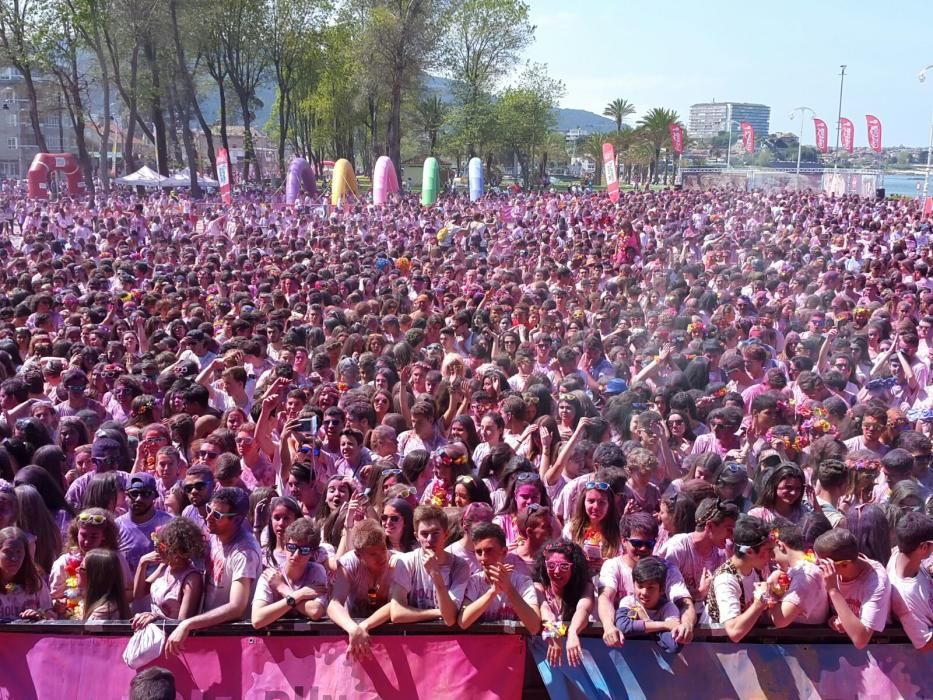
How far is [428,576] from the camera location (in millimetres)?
4039

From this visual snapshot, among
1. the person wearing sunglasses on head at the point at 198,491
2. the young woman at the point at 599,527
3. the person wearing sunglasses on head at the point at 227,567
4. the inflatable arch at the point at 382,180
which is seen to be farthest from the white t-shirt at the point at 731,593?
the inflatable arch at the point at 382,180

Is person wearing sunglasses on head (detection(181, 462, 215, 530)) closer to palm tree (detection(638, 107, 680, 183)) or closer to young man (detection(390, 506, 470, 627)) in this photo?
young man (detection(390, 506, 470, 627))

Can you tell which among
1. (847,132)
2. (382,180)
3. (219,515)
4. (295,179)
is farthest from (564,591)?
(847,132)

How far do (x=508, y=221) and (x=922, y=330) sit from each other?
17718 millimetres

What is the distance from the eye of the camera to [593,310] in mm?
11461

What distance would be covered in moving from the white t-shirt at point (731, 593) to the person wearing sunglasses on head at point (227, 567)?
1976 mm

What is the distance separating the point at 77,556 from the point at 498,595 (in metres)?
1.95

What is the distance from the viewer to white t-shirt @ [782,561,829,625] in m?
3.78

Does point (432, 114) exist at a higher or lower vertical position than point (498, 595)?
higher

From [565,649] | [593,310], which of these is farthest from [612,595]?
[593,310]

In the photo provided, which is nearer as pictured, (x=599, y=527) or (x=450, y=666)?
(x=450, y=666)

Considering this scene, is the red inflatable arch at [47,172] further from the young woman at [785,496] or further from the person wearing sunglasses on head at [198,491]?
the young woman at [785,496]

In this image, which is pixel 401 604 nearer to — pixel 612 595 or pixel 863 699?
pixel 612 595

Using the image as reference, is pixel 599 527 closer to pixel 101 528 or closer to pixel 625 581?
pixel 625 581
